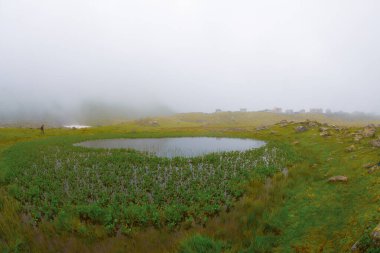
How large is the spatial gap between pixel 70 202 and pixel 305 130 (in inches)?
2122

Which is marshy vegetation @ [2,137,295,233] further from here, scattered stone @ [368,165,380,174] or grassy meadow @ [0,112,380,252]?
scattered stone @ [368,165,380,174]

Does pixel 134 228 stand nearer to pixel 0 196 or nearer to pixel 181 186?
pixel 181 186

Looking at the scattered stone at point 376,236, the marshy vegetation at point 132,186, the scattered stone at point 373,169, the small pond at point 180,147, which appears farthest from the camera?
the small pond at point 180,147

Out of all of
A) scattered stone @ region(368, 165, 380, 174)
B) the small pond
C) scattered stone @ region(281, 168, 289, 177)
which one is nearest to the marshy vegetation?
scattered stone @ region(281, 168, 289, 177)

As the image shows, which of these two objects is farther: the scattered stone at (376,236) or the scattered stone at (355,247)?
the scattered stone at (355,247)

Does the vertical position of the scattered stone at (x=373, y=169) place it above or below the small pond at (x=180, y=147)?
above

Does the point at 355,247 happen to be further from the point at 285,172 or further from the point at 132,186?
the point at 285,172

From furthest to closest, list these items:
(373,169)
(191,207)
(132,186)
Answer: (132,186), (373,169), (191,207)

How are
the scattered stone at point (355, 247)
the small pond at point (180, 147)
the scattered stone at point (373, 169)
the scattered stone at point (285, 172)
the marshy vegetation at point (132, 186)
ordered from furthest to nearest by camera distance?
the small pond at point (180, 147)
the scattered stone at point (285, 172)
the scattered stone at point (373, 169)
the marshy vegetation at point (132, 186)
the scattered stone at point (355, 247)

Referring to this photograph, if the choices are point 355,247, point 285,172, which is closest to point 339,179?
point 285,172

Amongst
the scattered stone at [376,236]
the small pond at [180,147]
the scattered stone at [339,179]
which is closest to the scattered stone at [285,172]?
the scattered stone at [339,179]

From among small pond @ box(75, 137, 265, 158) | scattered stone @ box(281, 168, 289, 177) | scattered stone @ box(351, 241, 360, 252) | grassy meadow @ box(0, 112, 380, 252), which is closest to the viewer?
scattered stone @ box(351, 241, 360, 252)

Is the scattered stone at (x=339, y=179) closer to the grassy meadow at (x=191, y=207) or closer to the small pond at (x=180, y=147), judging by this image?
the grassy meadow at (x=191, y=207)

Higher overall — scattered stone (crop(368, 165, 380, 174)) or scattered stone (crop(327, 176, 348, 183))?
scattered stone (crop(368, 165, 380, 174))
